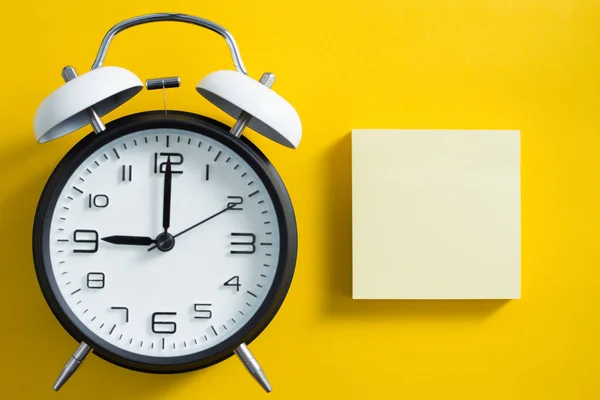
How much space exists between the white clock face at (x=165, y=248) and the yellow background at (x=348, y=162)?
0.13 meters

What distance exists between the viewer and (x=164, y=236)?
0.98 meters

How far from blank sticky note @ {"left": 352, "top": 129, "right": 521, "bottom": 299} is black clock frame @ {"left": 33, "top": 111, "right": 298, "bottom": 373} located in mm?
139

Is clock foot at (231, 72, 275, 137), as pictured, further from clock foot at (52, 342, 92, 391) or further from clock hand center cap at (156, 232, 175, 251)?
clock foot at (52, 342, 92, 391)

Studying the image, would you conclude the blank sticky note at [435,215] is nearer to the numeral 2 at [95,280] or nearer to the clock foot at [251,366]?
the clock foot at [251,366]

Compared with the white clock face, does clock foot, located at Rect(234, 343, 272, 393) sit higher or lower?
lower

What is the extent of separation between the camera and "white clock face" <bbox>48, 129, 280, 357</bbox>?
980 mm

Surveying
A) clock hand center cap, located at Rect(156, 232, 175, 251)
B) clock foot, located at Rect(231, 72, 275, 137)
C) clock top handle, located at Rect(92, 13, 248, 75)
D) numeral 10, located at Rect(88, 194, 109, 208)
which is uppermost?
clock top handle, located at Rect(92, 13, 248, 75)

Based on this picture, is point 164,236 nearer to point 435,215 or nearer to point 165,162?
point 165,162

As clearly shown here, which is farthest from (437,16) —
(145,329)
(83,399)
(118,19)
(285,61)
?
(83,399)

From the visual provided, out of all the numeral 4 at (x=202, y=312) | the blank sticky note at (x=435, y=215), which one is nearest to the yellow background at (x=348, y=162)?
the blank sticky note at (x=435, y=215)

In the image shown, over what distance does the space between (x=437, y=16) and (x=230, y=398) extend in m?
0.69

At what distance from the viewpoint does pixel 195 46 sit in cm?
112

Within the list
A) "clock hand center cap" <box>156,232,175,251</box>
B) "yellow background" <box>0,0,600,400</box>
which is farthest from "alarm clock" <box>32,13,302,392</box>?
"yellow background" <box>0,0,600,400</box>

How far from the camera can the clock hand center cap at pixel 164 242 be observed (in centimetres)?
98
